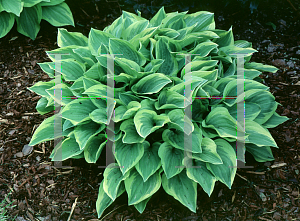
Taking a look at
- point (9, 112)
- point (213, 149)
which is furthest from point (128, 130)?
point (9, 112)

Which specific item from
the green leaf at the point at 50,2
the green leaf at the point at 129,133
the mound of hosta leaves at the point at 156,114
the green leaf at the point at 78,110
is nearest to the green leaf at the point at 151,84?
the mound of hosta leaves at the point at 156,114

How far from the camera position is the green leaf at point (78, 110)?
208 centimetres

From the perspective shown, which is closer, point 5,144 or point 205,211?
point 205,211

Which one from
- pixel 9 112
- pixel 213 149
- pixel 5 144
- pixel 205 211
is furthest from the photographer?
pixel 9 112

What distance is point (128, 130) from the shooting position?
6.75 ft

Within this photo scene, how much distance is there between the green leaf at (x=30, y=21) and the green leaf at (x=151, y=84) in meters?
2.02

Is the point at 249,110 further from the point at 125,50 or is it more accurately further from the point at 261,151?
the point at 125,50

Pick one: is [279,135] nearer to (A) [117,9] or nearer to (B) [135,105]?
(B) [135,105]

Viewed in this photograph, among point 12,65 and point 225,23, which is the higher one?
point 225,23

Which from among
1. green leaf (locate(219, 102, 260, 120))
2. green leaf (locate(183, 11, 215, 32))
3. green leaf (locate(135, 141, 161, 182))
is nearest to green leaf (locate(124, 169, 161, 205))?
green leaf (locate(135, 141, 161, 182))

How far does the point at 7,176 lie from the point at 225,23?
10.1ft

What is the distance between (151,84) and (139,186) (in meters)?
0.75

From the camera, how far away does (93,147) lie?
2.25m

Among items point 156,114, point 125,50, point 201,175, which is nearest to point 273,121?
point 201,175
